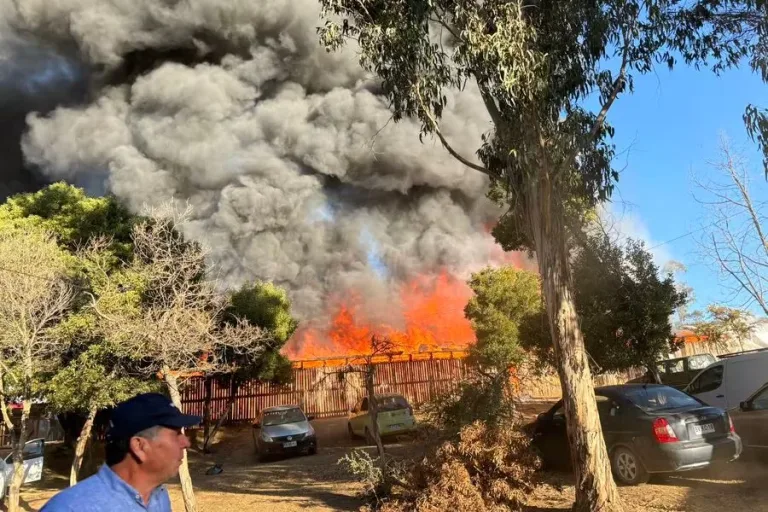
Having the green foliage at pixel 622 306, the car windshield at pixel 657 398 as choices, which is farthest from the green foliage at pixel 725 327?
the car windshield at pixel 657 398

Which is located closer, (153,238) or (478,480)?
(478,480)

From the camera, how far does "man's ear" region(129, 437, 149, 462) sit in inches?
71.6

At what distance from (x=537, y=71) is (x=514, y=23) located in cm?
75

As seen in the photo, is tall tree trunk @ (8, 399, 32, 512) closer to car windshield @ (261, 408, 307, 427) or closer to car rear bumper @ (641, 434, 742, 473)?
car windshield @ (261, 408, 307, 427)

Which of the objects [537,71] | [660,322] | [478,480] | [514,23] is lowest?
[478,480]

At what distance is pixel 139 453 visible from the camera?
1821 millimetres

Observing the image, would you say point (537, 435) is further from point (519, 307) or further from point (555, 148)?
point (519, 307)

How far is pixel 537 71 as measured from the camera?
771 cm

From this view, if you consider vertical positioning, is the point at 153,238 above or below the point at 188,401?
above

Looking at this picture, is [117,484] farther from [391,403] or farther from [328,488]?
[391,403]

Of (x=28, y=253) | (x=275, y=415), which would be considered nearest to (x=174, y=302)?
(x=28, y=253)

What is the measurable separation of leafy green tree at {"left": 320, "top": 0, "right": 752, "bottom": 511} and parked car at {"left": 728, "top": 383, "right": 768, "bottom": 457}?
11.1 ft

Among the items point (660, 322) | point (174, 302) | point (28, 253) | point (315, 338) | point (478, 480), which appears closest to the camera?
point (478, 480)

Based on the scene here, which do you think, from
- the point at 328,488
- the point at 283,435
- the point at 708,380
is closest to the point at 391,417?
the point at 283,435
